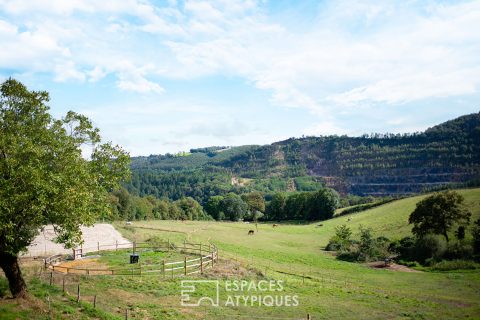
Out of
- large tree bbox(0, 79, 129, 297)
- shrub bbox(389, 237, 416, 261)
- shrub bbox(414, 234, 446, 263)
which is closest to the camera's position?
large tree bbox(0, 79, 129, 297)

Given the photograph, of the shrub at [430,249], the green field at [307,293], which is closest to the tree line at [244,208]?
→ the green field at [307,293]

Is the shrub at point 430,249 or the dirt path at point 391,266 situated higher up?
the shrub at point 430,249

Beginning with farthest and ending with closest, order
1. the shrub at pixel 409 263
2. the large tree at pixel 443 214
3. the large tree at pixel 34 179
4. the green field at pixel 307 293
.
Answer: the large tree at pixel 443 214, the shrub at pixel 409 263, the green field at pixel 307 293, the large tree at pixel 34 179

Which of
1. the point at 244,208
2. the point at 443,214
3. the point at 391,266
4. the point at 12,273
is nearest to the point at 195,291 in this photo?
the point at 12,273

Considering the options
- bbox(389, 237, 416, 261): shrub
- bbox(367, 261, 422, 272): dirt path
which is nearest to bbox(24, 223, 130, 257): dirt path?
bbox(367, 261, 422, 272): dirt path

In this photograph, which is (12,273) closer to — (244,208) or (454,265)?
(454,265)

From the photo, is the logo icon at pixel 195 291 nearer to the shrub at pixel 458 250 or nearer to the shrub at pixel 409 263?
the shrub at pixel 409 263

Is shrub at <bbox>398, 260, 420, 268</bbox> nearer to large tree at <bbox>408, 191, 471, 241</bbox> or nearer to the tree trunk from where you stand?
large tree at <bbox>408, 191, 471, 241</bbox>

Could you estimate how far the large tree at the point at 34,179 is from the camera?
62.5 feet

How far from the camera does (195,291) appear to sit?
31359mm

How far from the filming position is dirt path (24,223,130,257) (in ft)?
152

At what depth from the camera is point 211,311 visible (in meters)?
27.0

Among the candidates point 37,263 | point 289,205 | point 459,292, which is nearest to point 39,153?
point 37,263

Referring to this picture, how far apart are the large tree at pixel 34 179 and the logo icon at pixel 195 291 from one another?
10398 millimetres
